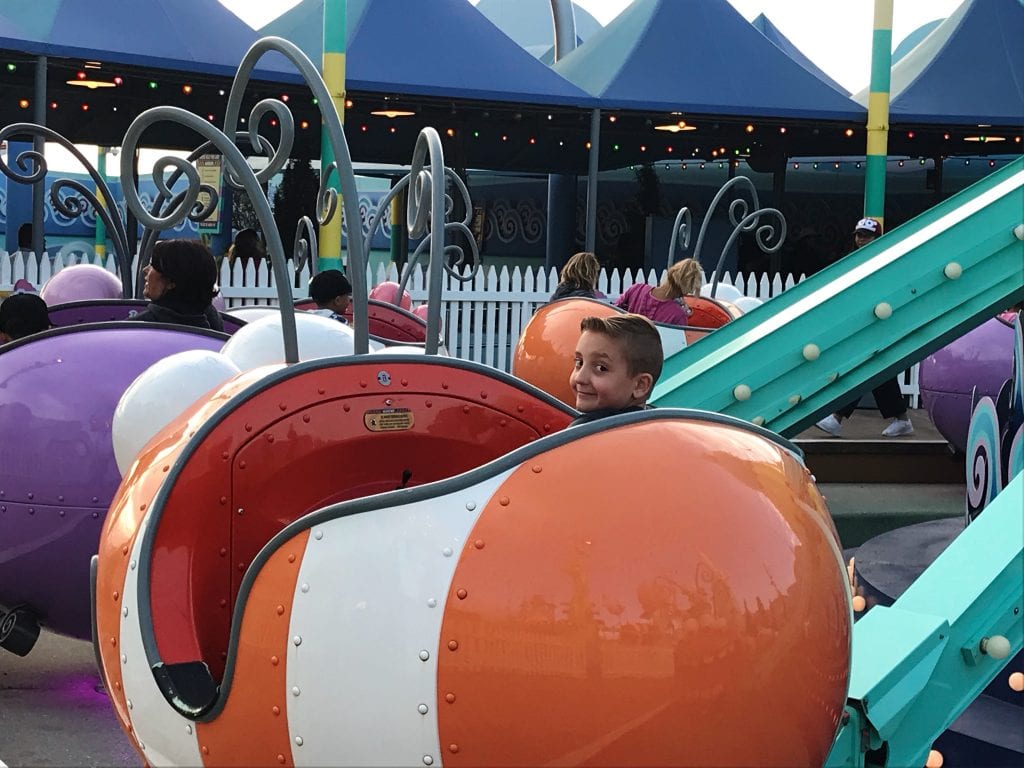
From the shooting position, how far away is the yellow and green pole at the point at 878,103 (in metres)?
14.6

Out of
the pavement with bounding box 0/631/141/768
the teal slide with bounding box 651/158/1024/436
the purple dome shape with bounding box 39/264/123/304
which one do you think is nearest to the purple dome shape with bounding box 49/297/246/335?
the pavement with bounding box 0/631/141/768

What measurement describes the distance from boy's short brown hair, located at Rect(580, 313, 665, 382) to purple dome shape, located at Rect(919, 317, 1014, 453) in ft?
17.2

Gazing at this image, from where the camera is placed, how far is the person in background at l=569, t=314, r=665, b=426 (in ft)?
9.26

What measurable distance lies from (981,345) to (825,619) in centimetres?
599

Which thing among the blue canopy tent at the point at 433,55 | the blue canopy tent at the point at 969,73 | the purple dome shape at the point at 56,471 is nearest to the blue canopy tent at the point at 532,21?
the blue canopy tent at the point at 969,73

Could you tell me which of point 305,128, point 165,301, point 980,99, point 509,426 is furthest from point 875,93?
point 509,426

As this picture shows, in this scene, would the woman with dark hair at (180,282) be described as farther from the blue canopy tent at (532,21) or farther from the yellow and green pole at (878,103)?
the blue canopy tent at (532,21)

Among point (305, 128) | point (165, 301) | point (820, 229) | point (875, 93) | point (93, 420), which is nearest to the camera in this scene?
point (93, 420)

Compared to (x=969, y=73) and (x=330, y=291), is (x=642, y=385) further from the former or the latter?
(x=969, y=73)

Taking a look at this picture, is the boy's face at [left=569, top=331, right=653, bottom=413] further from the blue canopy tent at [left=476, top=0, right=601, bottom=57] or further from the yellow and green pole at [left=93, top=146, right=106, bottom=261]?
the blue canopy tent at [left=476, top=0, right=601, bottom=57]

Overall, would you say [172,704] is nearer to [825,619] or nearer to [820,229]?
[825,619]

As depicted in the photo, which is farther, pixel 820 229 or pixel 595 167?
pixel 820 229

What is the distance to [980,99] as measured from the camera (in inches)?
656

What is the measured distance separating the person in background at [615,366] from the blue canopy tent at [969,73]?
48.1 feet
